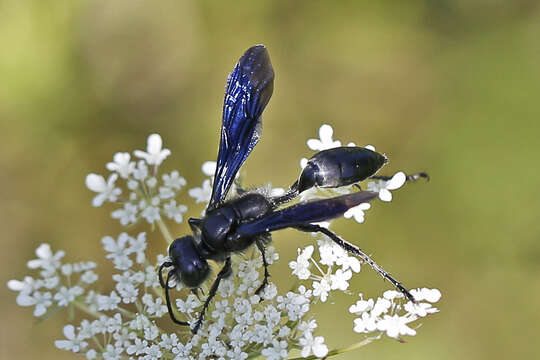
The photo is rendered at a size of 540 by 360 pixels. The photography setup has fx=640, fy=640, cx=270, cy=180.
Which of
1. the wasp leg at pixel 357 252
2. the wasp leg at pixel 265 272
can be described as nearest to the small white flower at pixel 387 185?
the wasp leg at pixel 357 252

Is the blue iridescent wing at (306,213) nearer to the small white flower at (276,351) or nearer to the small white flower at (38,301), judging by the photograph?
the small white flower at (276,351)

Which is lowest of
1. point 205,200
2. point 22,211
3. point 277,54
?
point 205,200

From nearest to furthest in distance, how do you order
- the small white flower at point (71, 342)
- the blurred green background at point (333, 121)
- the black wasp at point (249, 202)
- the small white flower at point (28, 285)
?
the black wasp at point (249, 202) < the small white flower at point (71, 342) < the small white flower at point (28, 285) < the blurred green background at point (333, 121)

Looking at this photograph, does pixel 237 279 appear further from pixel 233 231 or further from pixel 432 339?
pixel 432 339

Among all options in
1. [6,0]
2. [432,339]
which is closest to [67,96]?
[6,0]

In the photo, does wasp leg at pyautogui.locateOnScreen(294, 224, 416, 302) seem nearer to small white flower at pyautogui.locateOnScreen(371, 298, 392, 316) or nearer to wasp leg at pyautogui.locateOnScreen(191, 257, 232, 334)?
small white flower at pyautogui.locateOnScreen(371, 298, 392, 316)

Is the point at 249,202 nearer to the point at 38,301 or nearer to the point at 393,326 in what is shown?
the point at 393,326
